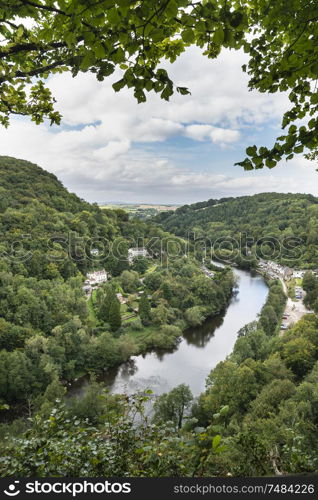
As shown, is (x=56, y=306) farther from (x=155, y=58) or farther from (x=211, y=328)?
(x=155, y=58)

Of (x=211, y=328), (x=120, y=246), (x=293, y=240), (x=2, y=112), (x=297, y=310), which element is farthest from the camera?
(x=293, y=240)

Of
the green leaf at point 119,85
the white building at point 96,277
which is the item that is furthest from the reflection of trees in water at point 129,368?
the green leaf at point 119,85

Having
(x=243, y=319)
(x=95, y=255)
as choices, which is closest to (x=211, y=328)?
(x=243, y=319)

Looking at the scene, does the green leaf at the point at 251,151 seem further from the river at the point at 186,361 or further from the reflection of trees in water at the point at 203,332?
the reflection of trees in water at the point at 203,332

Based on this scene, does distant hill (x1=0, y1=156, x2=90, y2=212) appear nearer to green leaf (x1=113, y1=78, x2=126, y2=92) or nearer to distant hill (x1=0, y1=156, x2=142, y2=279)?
distant hill (x1=0, y1=156, x2=142, y2=279)
